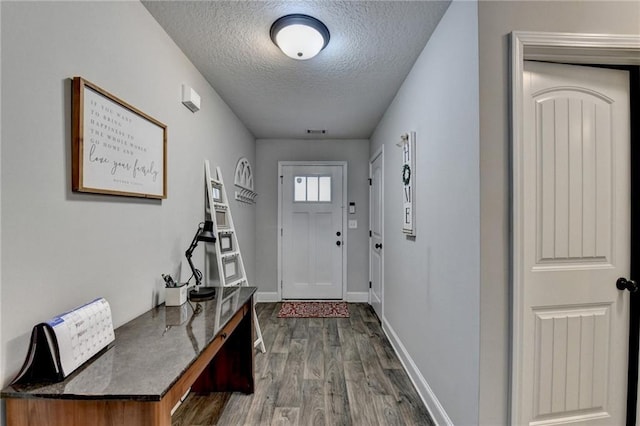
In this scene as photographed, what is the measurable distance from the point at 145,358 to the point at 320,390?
1438 mm

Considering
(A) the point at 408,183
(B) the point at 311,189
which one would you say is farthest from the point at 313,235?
(A) the point at 408,183

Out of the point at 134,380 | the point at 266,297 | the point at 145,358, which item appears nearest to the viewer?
the point at 134,380

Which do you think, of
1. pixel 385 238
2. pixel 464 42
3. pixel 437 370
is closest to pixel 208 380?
pixel 437 370

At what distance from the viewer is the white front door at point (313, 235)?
173 inches

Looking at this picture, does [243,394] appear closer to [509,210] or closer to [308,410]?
[308,410]

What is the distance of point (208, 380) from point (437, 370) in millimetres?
1561

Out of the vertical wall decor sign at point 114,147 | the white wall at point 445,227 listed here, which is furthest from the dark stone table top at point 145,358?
the white wall at point 445,227

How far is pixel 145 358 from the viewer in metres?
1.13

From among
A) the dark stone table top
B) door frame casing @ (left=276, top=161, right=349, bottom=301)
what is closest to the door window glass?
door frame casing @ (left=276, top=161, right=349, bottom=301)

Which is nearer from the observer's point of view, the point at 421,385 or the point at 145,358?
the point at 145,358

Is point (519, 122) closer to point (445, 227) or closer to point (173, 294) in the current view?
point (445, 227)

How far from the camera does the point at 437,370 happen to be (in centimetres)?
183

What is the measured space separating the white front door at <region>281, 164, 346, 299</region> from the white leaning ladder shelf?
154 centimetres

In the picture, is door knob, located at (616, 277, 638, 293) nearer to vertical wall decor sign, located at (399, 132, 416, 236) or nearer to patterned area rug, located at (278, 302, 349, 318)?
vertical wall decor sign, located at (399, 132, 416, 236)
